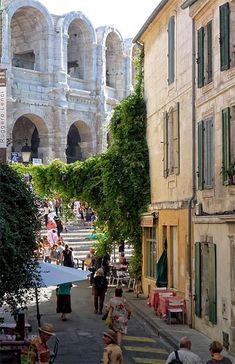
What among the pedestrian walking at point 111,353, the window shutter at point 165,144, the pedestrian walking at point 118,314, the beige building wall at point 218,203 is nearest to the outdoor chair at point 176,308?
the beige building wall at point 218,203

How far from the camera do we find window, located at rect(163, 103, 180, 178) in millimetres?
20672

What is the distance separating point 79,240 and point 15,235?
2461 cm

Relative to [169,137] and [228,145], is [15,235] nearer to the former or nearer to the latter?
[228,145]

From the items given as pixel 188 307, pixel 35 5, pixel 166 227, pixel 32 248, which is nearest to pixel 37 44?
pixel 35 5

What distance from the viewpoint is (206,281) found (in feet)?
57.2

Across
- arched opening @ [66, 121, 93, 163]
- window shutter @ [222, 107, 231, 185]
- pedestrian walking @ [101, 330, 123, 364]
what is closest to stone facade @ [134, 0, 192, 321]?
window shutter @ [222, 107, 231, 185]

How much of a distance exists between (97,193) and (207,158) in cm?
1036

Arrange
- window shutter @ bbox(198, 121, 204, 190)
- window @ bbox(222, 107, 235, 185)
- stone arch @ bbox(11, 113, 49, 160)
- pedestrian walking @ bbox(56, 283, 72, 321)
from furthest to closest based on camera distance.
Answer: stone arch @ bbox(11, 113, 49, 160)
pedestrian walking @ bbox(56, 283, 72, 321)
window shutter @ bbox(198, 121, 204, 190)
window @ bbox(222, 107, 235, 185)

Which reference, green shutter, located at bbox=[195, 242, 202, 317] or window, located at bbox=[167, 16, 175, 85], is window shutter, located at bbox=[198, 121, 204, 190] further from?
window, located at bbox=[167, 16, 175, 85]

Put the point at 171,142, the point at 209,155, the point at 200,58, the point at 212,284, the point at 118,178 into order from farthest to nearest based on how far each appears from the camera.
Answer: the point at 118,178 → the point at 171,142 → the point at 200,58 → the point at 209,155 → the point at 212,284

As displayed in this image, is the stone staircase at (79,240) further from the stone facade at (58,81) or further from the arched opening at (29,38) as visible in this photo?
the arched opening at (29,38)

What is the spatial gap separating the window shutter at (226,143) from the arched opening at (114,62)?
3543 cm

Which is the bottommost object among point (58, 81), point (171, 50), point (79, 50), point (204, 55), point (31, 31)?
point (204, 55)

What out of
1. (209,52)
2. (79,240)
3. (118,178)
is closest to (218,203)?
(209,52)
